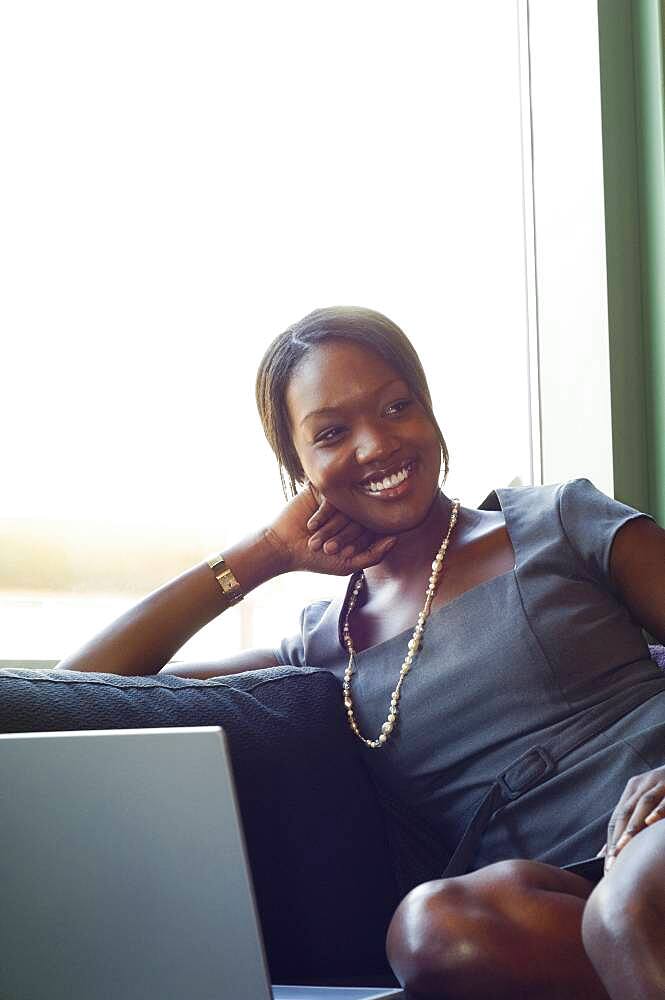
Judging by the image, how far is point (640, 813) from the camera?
901mm

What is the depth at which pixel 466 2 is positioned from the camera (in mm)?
2135

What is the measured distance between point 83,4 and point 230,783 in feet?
4.85

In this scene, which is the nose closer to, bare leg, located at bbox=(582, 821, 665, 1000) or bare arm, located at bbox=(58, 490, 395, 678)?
bare arm, located at bbox=(58, 490, 395, 678)

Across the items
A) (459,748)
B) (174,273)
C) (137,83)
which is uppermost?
(137,83)

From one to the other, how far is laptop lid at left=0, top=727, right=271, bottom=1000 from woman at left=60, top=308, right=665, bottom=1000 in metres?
0.21

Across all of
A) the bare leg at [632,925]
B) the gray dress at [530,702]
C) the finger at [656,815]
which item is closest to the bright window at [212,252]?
the gray dress at [530,702]

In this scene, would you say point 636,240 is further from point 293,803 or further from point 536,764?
point 293,803

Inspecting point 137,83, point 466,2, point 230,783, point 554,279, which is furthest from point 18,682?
point 466,2

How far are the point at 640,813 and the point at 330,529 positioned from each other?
697 millimetres

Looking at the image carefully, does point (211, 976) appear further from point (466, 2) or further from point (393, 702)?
point (466, 2)

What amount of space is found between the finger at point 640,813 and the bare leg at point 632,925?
11cm

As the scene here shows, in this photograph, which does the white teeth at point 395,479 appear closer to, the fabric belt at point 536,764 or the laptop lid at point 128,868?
the fabric belt at point 536,764

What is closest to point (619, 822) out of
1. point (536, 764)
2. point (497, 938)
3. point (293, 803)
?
point (497, 938)

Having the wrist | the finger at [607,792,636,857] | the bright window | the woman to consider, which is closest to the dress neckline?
the woman
